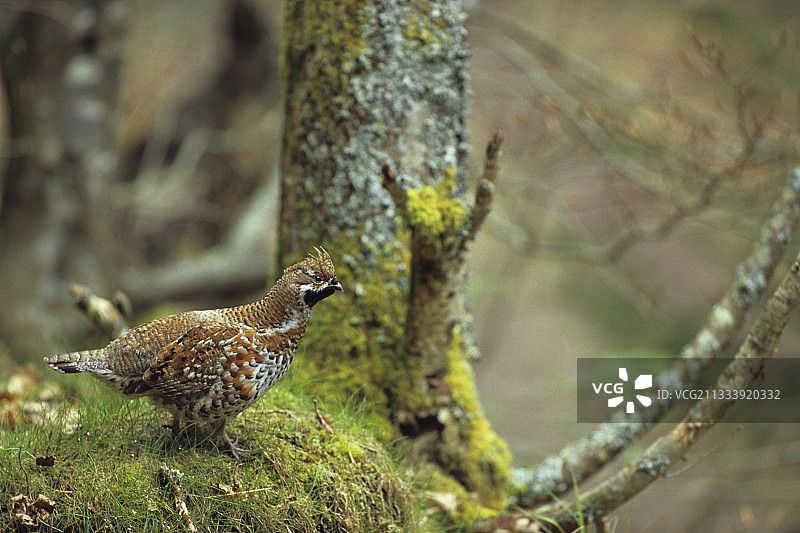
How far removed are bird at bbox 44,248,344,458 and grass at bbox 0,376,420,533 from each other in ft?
0.76

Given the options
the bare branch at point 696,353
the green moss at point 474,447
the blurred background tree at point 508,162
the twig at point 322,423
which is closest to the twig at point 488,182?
the green moss at point 474,447

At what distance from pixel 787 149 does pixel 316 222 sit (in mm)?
3866

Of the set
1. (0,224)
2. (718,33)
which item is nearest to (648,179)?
(718,33)

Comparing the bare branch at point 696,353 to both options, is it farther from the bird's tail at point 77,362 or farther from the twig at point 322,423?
the bird's tail at point 77,362

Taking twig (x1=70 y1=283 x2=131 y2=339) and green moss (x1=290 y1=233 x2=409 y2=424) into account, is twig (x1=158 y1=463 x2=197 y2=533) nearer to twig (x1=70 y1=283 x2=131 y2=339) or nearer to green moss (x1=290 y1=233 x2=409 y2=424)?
green moss (x1=290 y1=233 x2=409 y2=424)

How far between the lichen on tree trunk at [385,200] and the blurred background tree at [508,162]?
139 centimetres

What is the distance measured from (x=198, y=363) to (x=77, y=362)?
45 centimetres

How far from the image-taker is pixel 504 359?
15312 mm

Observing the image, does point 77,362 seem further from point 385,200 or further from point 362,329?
point 385,200

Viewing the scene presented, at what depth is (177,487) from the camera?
2.66m

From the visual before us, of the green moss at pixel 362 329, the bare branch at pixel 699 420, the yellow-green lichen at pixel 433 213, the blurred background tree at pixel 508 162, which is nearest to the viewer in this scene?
the bare branch at pixel 699 420

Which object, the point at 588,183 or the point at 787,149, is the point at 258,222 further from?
the point at 588,183

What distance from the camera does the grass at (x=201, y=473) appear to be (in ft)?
8.64

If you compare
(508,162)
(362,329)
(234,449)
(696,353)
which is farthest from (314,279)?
(508,162)
